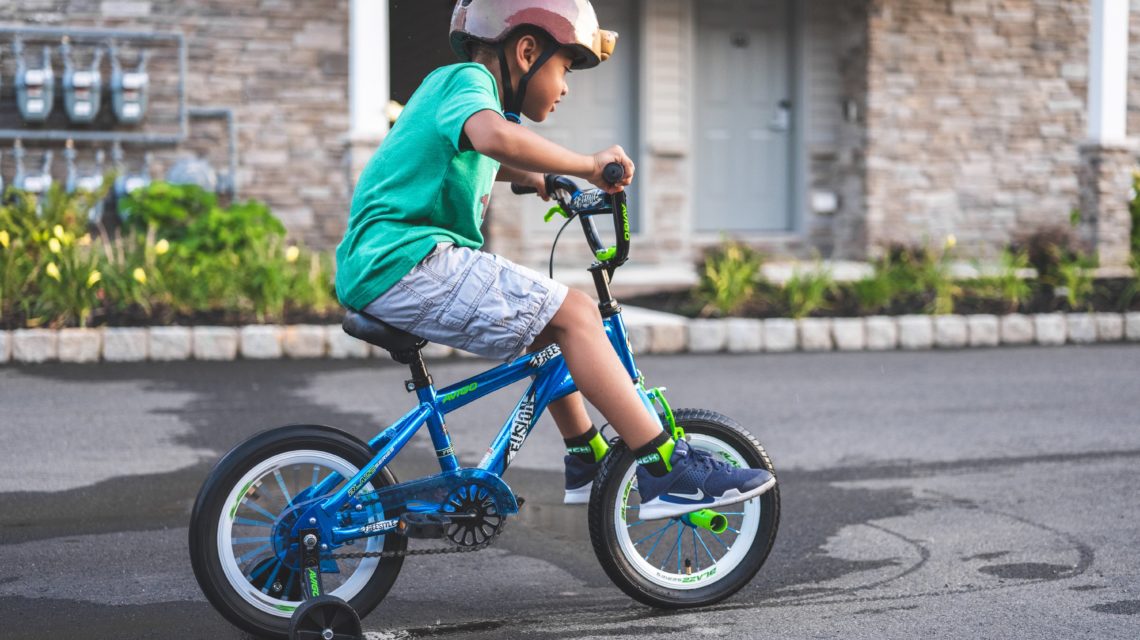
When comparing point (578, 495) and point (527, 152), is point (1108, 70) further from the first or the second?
point (527, 152)

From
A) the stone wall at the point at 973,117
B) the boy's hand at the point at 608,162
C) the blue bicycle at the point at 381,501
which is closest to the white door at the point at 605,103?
the stone wall at the point at 973,117

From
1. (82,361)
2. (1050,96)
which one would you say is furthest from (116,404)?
(1050,96)

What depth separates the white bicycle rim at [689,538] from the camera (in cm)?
382

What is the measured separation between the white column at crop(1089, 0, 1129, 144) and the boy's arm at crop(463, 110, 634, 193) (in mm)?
10951

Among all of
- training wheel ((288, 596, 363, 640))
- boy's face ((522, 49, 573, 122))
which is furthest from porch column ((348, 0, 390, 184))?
training wheel ((288, 596, 363, 640))

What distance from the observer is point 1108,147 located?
13.0 m

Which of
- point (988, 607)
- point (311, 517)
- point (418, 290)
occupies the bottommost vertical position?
point (988, 607)

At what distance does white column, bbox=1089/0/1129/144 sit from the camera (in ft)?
42.5

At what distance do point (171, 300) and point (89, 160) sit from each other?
3.54 meters

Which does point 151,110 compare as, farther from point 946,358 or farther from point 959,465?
A: point 959,465

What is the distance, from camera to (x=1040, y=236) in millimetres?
11406

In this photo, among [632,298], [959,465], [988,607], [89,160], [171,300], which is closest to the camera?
[988,607]

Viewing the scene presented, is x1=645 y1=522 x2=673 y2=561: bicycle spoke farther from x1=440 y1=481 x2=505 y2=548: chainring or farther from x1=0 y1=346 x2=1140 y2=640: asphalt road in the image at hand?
x1=440 y1=481 x2=505 y2=548: chainring

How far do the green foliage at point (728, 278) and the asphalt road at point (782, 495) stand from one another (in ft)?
3.51
